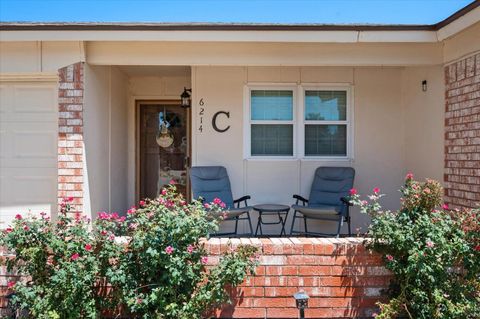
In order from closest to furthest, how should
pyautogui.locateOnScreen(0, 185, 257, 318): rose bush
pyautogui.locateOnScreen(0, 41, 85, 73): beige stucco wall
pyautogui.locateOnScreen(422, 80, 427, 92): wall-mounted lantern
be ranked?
1. pyautogui.locateOnScreen(0, 185, 257, 318): rose bush
2. pyautogui.locateOnScreen(0, 41, 85, 73): beige stucco wall
3. pyautogui.locateOnScreen(422, 80, 427, 92): wall-mounted lantern

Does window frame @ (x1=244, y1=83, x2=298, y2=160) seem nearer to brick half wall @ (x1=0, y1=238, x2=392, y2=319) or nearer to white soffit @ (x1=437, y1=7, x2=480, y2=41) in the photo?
white soffit @ (x1=437, y1=7, x2=480, y2=41)

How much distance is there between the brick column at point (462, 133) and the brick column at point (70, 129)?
451cm

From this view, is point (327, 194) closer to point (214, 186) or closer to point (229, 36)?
point (214, 186)

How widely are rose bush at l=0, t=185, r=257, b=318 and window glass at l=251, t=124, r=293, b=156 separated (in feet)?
11.2

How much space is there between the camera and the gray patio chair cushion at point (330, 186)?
5695 millimetres

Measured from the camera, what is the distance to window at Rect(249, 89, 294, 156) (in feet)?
20.1

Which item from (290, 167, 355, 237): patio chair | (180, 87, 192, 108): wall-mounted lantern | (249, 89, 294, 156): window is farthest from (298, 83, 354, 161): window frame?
(180, 87, 192, 108): wall-mounted lantern

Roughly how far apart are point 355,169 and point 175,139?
326 cm

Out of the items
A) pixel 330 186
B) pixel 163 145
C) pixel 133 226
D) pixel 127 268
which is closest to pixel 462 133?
pixel 330 186

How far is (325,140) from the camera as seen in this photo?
6.16 m

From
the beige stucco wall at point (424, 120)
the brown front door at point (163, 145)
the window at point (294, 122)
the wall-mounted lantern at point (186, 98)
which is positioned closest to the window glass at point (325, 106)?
the window at point (294, 122)

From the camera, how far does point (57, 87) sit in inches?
203

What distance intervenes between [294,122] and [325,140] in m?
0.56

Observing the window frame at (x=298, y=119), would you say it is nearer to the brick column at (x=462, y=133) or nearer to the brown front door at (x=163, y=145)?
the brick column at (x=462, y=133)
